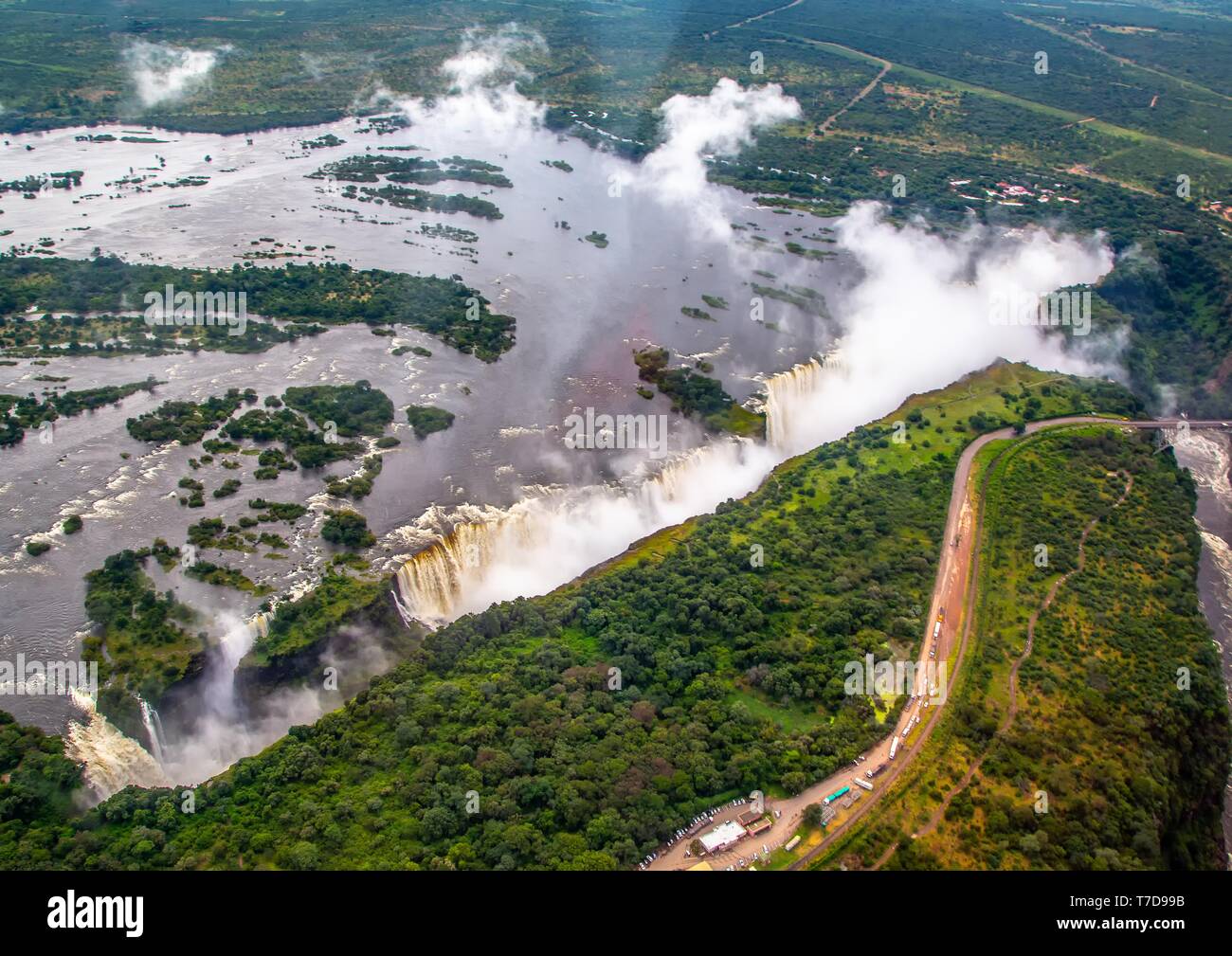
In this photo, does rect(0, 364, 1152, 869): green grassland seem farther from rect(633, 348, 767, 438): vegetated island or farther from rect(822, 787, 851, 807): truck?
rect(633, 348, 767, 438): vegetated island

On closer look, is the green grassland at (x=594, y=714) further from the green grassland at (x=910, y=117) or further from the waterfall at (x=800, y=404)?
the green grassland at (x=910, y=117)

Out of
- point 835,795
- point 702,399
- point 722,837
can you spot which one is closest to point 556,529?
point 702,399

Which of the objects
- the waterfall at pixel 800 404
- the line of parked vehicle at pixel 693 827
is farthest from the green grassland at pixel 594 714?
the waterfall at pixel 800 404

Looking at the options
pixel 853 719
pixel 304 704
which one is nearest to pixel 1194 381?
pixel 853 719

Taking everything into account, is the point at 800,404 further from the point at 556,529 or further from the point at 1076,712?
the point at 1076,712

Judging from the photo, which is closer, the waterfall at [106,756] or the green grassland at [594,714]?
the green grassland at [594,714]

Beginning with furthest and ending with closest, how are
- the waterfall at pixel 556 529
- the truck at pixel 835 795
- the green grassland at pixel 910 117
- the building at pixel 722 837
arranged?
the green grassland at pixel 910 117
the waterfall at pixel 556 529
the truck at pixel 835 795
the building at pixel 722 837

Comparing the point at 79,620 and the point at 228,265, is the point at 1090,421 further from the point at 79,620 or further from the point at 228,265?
the point at 228,265
